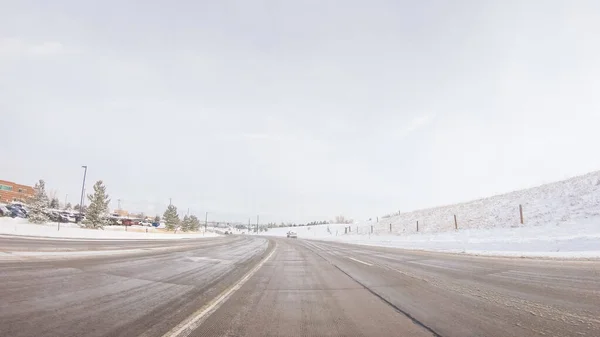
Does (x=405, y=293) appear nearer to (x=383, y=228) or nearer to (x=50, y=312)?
(x=50, y=312)

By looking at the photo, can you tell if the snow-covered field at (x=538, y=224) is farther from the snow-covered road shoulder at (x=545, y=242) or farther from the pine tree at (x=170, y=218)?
the pine tree at (x=170, y=218)

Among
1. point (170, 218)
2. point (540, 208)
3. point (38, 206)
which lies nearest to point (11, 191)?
point (170, 218)

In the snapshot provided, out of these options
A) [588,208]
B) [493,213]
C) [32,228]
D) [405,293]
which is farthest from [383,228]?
[405,293]

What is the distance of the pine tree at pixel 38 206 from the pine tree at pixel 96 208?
5600 mm

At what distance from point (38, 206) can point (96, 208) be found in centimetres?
746

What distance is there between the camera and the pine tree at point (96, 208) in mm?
47562

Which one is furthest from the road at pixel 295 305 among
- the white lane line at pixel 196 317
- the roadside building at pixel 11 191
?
the roadside building at pixel 11 191

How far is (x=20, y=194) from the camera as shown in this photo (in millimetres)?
117438

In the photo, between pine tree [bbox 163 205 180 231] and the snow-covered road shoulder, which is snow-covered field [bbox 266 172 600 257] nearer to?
the snow-covered road shoulder

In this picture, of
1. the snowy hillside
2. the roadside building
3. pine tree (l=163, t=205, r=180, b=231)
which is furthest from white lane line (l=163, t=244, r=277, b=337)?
the roadside building

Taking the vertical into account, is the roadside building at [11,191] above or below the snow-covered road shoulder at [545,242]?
above

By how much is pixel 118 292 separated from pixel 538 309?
7.16 m

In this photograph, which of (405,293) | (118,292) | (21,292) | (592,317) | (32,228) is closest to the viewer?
(592,317)

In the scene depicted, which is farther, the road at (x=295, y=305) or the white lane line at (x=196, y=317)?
the road at (x=295, y=305)
